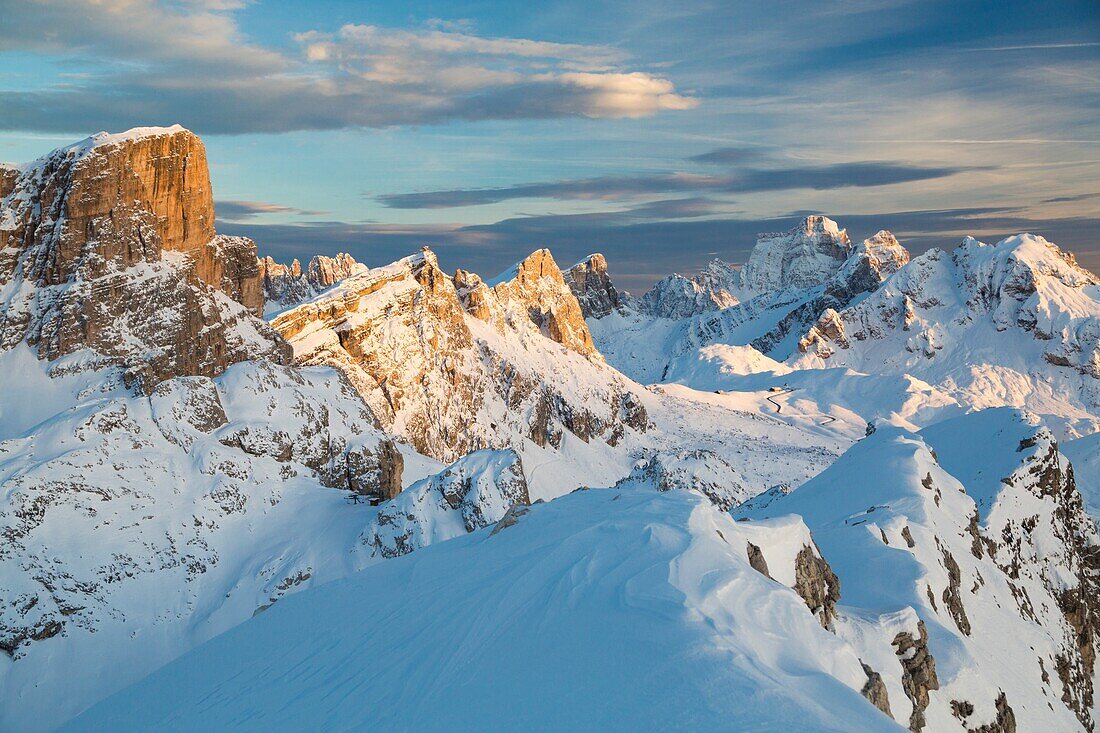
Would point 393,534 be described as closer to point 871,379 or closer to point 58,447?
point 58,447

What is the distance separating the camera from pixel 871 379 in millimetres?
161250

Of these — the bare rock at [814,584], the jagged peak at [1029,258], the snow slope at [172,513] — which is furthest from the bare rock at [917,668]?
the jagged peak at [1029,258]

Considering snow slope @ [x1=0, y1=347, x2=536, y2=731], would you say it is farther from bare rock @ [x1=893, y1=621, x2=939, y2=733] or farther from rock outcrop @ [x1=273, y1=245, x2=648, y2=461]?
bare rock @ [x1=893, y1=621, x2=939, y2=733]

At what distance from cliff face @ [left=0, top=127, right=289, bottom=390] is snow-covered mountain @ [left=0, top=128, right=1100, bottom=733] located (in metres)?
0.21

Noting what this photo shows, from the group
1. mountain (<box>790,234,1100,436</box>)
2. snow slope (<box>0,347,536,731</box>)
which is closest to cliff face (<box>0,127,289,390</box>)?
snow slope (<box>0,347,536,731</box>)

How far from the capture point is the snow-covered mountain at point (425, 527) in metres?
14.3

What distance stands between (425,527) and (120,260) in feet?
94.2

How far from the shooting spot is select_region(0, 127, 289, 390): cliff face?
5309cm

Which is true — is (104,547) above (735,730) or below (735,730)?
below

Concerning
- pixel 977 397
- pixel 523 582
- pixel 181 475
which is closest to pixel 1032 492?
pixel 523 582

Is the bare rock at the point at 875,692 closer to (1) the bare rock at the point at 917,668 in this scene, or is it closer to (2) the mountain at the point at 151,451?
(1) the bare rock at the point at 917,668

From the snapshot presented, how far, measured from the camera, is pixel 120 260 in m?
55.5

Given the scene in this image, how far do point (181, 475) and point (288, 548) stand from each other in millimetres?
7535

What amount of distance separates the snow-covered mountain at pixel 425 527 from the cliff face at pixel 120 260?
0.69ft
